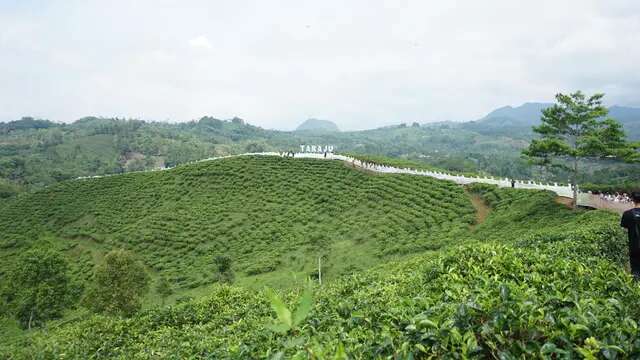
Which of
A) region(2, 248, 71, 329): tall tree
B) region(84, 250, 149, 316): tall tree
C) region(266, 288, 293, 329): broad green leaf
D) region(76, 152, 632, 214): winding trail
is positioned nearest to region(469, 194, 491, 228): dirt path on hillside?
region(76, 152, 632, 214): winding trail

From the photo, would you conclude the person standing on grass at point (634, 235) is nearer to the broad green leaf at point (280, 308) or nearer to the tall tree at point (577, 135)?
the broad green leaf at point (280, 308)

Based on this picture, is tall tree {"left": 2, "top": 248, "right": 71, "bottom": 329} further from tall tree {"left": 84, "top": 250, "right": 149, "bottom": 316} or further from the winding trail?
the winding trail

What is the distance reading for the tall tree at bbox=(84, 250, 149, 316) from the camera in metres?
22.0

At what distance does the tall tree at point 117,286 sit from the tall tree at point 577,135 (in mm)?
21558

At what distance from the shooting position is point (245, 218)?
38.3 meters

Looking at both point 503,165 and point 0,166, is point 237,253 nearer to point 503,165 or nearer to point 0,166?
point 0,166

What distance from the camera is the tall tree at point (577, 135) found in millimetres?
20391

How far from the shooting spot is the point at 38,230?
4509cm

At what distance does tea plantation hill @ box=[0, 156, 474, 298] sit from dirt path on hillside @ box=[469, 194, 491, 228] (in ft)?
1.48

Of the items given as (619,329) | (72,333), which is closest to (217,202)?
(72,333)

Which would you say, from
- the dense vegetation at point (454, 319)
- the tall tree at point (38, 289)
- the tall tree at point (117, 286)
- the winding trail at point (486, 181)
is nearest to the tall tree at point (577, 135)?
the winding trail at point (486, 181)

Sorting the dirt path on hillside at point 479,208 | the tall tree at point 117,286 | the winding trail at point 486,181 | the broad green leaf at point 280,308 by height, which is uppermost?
the broad green leaf at point 280,308

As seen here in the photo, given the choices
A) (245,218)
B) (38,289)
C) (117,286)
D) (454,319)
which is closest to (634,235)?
(454,319)

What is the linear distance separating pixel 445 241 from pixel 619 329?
824 inches
